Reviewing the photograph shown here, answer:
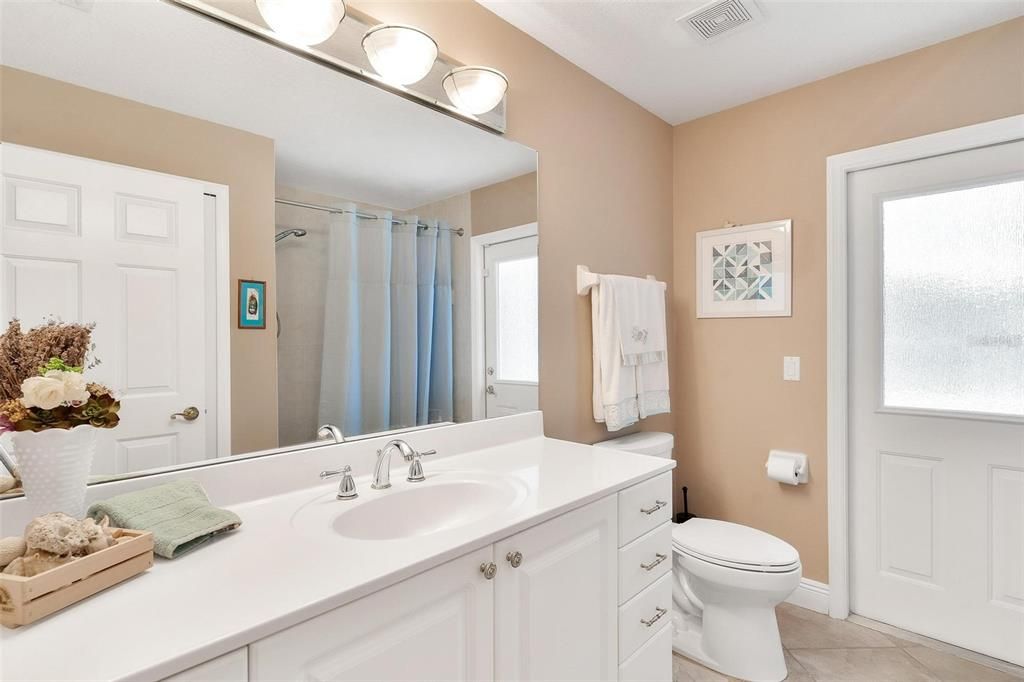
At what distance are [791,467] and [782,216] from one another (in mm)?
1141

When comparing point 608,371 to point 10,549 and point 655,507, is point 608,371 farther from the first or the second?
point 10,549

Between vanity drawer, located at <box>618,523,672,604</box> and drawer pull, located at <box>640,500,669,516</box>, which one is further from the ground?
drawer pull, located at <box>640,500,669,516</box>

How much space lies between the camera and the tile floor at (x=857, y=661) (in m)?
1.79

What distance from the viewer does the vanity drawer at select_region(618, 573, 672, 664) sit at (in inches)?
52.7

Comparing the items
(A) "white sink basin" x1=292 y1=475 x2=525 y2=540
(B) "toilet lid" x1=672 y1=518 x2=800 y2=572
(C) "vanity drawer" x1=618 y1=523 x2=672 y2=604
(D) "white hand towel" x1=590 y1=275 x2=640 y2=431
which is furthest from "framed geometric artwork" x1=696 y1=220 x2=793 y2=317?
(A) "white sink basin" x1=292 y1=475 x2=525 y2=540

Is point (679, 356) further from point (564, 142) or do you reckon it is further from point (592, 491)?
point (592, 491)

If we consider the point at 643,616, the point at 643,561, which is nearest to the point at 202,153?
the point at 643,561

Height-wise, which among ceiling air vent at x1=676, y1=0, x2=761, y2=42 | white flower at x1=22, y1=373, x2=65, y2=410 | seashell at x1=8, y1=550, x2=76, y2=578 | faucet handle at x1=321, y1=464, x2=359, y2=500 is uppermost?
ceiling air vent at x1=676, y1=0, x2=761, y2=42

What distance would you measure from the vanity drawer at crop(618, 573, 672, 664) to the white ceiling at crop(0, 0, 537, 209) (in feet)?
4.37

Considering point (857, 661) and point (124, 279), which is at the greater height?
point (124, 279)

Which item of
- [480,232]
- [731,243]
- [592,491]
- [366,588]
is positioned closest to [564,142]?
[480,232]

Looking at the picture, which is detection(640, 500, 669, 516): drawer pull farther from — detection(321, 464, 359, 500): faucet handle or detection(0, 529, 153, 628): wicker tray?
detection(0, 529, 153, 628): wicker tray

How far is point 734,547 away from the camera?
5.95 ft

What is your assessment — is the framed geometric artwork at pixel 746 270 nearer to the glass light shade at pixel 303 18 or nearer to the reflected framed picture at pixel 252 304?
the glass light shade at pixel 303 18
